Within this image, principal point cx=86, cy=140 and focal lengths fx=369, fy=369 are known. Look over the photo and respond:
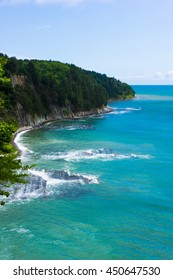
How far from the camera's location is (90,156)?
2371 inches

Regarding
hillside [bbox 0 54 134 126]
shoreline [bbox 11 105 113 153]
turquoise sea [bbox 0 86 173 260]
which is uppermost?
hillside [bbox 0 54 134 126]

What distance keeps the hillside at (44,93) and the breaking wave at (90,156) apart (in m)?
20.0

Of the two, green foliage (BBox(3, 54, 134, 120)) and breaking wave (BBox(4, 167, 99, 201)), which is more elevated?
green foliage (BBox(3, 54, 134, 120))

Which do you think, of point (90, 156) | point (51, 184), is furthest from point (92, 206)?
point (90, 156)

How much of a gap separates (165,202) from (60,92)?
79317mm

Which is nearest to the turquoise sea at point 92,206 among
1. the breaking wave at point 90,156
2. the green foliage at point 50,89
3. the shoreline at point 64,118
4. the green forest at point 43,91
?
the breaking wave at point 90,156

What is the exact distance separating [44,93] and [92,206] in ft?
245

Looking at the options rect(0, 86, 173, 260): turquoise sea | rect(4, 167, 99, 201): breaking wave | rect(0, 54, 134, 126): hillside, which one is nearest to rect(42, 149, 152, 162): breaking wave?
rect(0, 86, 173, 260): turquoise sea

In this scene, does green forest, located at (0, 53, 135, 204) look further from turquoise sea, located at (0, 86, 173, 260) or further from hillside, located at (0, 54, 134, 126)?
turquoise sea, located at (0, 86, 173, 260)

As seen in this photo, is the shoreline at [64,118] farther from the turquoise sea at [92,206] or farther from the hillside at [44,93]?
the turquoise sea at [92,206]

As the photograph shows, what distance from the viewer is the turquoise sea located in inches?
1167

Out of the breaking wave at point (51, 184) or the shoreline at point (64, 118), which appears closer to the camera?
the breaking wave at point (51, 184)

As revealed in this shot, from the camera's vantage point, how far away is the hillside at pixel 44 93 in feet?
300
